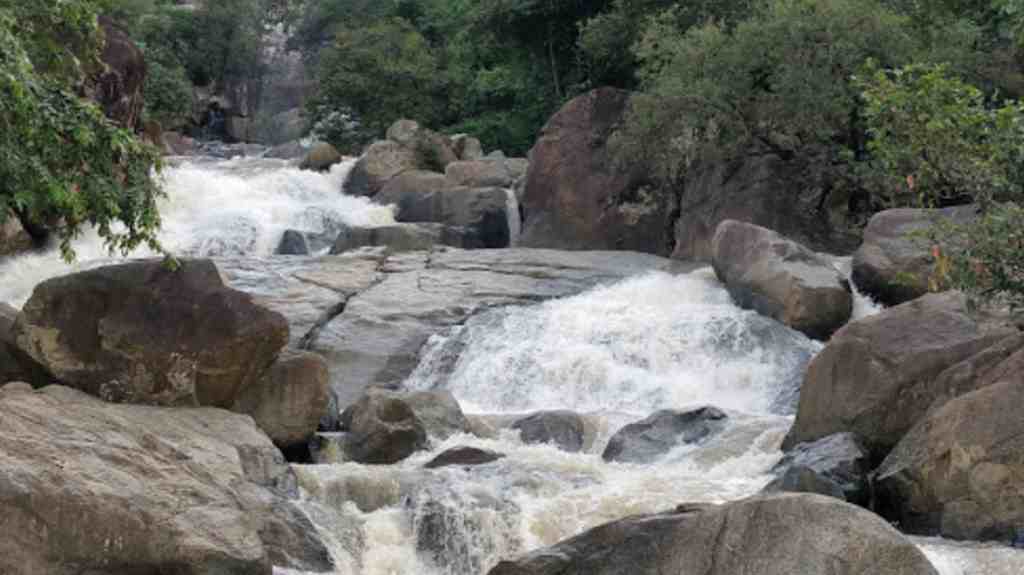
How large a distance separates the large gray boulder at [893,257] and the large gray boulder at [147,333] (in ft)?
29.7

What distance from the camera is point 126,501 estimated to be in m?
9.24

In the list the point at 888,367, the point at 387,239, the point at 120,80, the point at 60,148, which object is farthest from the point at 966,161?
the point at 120,80

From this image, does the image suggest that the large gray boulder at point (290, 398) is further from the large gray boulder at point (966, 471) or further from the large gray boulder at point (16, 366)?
the large gray boulder at point (966, 471)

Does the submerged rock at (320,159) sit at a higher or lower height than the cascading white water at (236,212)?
higher

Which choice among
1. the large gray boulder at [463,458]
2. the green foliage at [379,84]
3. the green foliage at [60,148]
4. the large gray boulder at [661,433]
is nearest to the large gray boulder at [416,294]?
the large gray boulder at [463,458]

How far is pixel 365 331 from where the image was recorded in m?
19.1

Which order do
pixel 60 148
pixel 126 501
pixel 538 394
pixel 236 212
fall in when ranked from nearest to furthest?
pixel 126 501 → pixel 60 148 → pixel 538 394 → pixel 236 212

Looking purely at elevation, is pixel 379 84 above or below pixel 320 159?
above

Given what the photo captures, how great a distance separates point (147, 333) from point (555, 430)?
15.2ft

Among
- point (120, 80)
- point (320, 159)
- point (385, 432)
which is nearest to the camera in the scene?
point (385, 432)

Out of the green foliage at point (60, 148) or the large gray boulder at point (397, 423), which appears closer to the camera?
the green foliage at point (60, 148)

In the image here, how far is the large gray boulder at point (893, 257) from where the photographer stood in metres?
18.0

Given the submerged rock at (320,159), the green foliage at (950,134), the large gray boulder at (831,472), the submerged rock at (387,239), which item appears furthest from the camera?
the submerged rock at (320,159)

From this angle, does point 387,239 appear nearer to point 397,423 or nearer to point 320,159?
point 320,159
